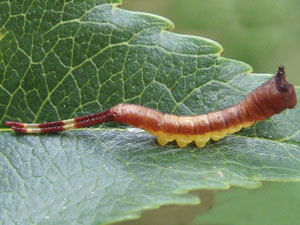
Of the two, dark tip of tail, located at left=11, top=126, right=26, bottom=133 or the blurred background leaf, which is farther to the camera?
the blurred background leaf

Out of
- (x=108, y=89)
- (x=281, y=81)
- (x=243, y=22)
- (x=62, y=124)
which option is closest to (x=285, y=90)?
(x=281, y=81)

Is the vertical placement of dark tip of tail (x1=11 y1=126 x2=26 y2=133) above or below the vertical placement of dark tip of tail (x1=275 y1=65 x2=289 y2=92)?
below

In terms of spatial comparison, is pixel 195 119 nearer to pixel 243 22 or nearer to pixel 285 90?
pixel 285 90

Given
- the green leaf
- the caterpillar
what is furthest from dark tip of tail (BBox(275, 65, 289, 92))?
the green leaf

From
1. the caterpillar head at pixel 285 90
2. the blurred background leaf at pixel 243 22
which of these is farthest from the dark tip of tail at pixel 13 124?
the blurred background leaf at pixel 243 22

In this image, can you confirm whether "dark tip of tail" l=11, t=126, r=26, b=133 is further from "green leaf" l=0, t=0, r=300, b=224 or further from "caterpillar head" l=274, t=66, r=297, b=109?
"caterpillar head" l=274, t=66, r=297, b=109

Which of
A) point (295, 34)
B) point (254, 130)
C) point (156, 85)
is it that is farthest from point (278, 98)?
point (295, 34)
